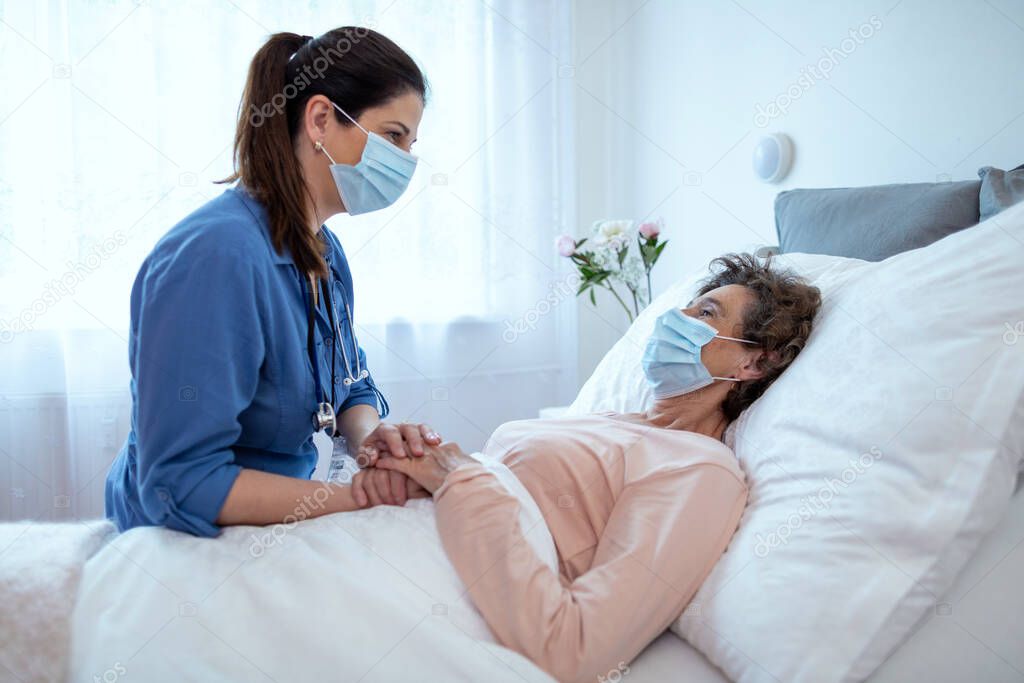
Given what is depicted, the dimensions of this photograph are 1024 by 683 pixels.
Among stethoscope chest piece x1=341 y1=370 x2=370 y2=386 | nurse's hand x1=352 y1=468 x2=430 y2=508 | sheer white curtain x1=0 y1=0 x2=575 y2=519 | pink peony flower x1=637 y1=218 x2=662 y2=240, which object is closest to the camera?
nurse's hand x1=352 y1=468 x2=430 y2=508

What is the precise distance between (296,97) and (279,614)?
0.79 m

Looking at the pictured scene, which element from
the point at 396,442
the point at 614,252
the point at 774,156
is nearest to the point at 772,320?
the point at 396,442

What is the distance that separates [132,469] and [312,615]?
46cm

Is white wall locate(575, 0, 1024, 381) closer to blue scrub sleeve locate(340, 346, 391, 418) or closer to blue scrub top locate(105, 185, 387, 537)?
blue scrub sleeve locate(340, 346, 391, 418)

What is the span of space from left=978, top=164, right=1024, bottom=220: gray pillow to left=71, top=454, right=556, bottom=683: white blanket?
39.4 inches

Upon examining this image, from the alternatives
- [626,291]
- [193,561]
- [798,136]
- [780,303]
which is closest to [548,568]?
[193,561]

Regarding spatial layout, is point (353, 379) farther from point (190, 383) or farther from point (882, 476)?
point (882, 476)

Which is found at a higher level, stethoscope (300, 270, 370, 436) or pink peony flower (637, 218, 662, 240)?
pink peony flower (637, 218, 662, 240)

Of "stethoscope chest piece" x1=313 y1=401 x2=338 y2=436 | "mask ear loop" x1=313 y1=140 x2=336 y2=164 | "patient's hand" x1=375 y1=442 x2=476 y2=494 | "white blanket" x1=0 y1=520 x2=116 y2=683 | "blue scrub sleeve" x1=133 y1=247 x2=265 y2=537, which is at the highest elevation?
"mask ear loop" x1=313 y1=140 x2=336 y2=164

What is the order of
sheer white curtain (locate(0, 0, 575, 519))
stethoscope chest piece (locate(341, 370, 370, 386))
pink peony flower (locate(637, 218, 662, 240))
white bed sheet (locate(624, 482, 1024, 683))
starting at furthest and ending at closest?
sheer white curtain (locate(0, 0, 575, 519)) < pink peony flower (locate(637, 218, 662, 240)) < stethoscope chest piece (locate(341, 370, 370, 386)) < white bed sheet (locate(624, 482, 1024, 683))

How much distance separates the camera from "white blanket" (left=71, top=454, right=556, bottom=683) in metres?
0.82

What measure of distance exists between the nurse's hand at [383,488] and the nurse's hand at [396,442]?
0.10 ft

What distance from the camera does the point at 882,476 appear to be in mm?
879

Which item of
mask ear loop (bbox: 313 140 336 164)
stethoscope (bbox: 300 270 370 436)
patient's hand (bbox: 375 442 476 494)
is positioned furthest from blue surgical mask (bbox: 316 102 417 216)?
patient's hand (bbox: 375 442 476 494)
